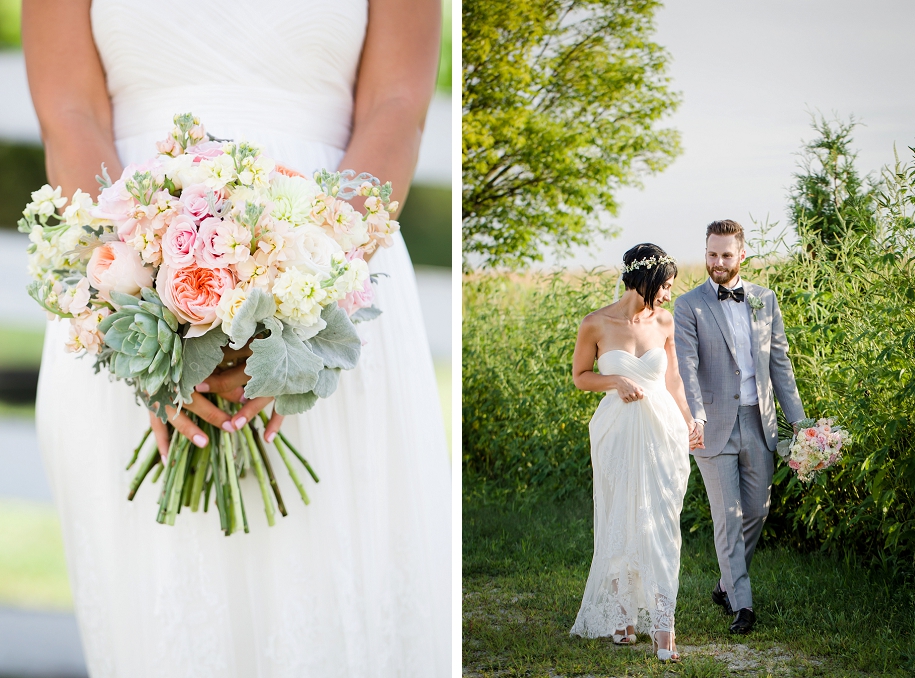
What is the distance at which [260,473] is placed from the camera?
6.86 ft

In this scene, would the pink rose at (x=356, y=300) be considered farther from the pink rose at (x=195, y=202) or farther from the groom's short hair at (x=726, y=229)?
the groom's short hair at (x=726, y=229)

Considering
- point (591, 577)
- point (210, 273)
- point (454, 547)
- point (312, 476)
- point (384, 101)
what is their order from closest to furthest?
1. point (210, 273)
2. point (312, 476)
3. point (384, 101)
4. point (591, 577)
5. point (454, 547)

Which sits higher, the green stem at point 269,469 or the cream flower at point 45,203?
the cream flower at point 45,203

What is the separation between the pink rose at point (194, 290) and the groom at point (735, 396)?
59.6 inches

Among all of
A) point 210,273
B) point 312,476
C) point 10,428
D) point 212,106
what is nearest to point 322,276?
point 210,273

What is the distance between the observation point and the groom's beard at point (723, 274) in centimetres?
262

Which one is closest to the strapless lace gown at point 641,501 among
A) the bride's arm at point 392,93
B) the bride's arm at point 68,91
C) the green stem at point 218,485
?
the bride's arm at point 392,93

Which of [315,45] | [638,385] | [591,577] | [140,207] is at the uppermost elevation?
[315,45]

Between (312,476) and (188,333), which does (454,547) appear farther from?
(188,333)

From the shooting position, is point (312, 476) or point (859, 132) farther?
point (859, 132)

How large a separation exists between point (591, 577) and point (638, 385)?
0.67 m

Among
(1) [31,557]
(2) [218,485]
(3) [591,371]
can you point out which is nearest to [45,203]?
(2) [218,485]

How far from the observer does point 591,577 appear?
2764 mm

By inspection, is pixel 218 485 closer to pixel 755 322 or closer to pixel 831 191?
pixel 755 322
